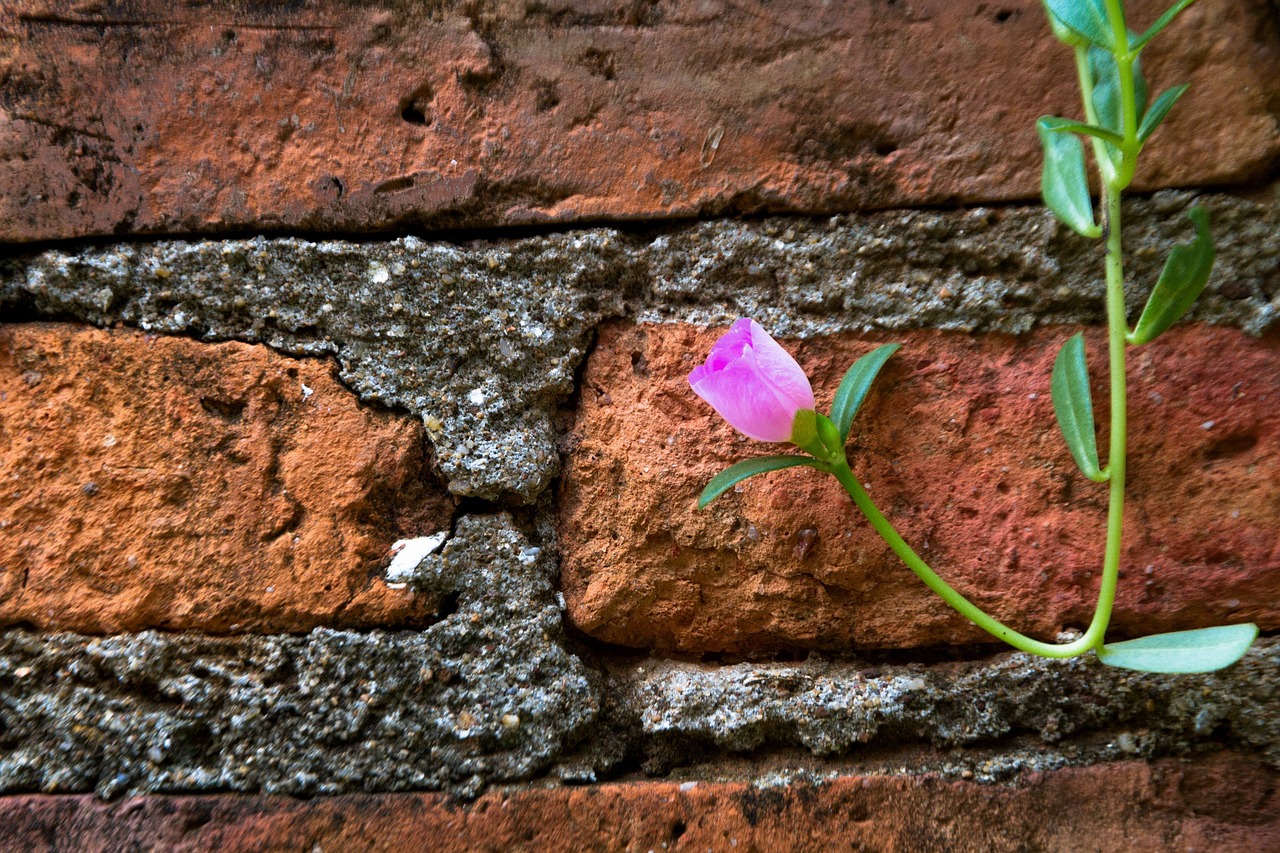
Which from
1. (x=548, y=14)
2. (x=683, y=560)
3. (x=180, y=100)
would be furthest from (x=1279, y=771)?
(x=180, y=100)

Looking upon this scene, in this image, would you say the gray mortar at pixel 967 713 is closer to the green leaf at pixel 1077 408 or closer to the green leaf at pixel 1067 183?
the green leaf at pixel 1077 408

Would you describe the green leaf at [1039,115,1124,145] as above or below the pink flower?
above

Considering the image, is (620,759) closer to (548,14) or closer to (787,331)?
(787,331)

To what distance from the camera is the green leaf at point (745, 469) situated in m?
0.39

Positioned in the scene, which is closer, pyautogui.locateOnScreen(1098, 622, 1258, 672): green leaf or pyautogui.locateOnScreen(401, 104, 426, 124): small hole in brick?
pyautogui.locateOnScreen(1098, 622, 1258, 672): green leaf

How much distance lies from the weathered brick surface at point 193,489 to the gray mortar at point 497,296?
0.07 feet

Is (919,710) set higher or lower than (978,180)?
lower

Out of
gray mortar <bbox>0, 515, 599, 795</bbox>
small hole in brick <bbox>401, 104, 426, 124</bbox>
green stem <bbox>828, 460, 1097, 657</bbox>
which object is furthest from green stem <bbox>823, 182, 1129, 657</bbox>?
small hole in brick <bbox>401, 104, 426, 124</bbox>

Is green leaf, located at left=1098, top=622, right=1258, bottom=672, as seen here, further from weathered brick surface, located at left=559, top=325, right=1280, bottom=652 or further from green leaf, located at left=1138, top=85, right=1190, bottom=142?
green leaf, located at left=1138, top=85, right=1190, bottom=142

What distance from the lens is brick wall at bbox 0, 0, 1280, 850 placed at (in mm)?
418

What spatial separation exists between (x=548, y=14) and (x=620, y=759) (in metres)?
0.44

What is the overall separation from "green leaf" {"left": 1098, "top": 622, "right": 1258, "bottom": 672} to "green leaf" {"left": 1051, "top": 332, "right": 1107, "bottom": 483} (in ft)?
0.27

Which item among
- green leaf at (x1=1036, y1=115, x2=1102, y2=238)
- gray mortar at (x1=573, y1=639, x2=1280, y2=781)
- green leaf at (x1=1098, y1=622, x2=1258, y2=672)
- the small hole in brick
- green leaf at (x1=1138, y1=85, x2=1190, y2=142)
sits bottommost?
→ gray mortar at (x1=573, y1=639, x2=1280, y2=781)

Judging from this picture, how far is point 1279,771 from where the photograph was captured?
0.41 m
